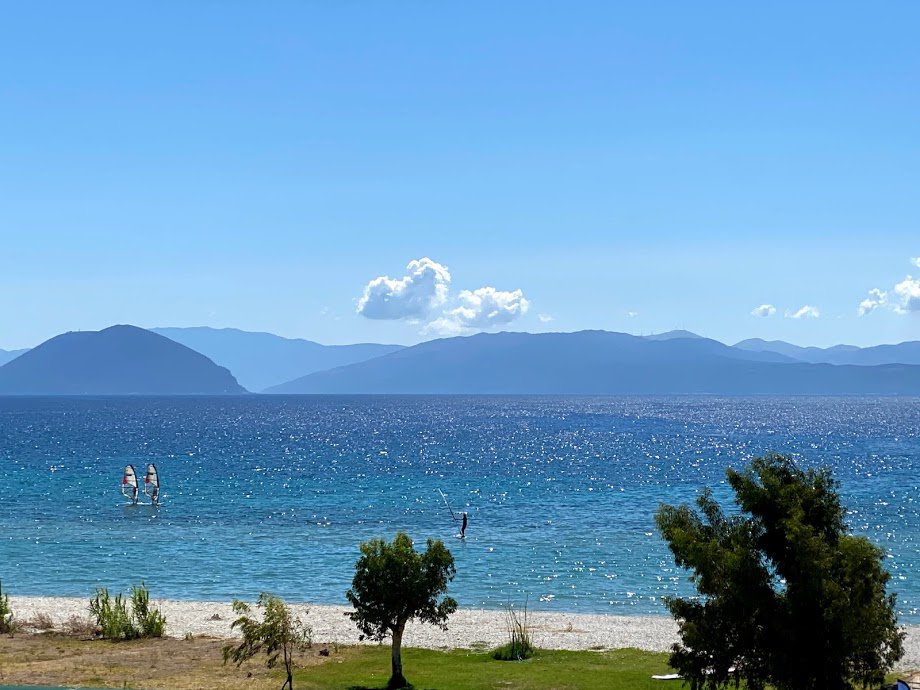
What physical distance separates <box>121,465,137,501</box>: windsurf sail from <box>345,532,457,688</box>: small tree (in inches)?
1992

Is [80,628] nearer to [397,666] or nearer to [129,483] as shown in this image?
[397,666]

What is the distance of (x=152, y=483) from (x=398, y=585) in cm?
5617

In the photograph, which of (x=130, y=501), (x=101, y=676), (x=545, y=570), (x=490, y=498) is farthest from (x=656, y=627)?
(x=130, y=501)

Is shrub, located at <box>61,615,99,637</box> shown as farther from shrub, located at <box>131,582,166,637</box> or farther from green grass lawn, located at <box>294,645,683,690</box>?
green grass lawn, located at <box>294,645,683,690</box>

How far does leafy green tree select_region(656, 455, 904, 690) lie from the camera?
22.2 m

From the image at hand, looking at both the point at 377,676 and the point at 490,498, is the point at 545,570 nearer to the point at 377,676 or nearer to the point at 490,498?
the point at 377,676

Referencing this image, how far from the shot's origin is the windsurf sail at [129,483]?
258ft

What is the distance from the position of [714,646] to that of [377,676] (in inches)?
541

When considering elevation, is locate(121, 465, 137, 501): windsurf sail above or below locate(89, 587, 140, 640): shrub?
above

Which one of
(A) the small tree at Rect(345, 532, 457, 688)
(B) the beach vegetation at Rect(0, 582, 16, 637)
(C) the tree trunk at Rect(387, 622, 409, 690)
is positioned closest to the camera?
(A) the small tree at Rect(345, 532, 457, 688)

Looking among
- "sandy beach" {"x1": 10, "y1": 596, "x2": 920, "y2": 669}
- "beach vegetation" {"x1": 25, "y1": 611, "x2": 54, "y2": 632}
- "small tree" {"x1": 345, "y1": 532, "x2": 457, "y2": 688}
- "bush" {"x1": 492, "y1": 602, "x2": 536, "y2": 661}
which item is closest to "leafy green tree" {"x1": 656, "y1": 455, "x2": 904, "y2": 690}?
"small tree" {"x1": 345, "y1": 532, "x2": 457, "y2": 688}

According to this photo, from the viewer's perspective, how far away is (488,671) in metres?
34.3

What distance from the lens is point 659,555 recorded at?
6194 cm

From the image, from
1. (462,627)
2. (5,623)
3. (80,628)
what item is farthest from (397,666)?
(5,623)
